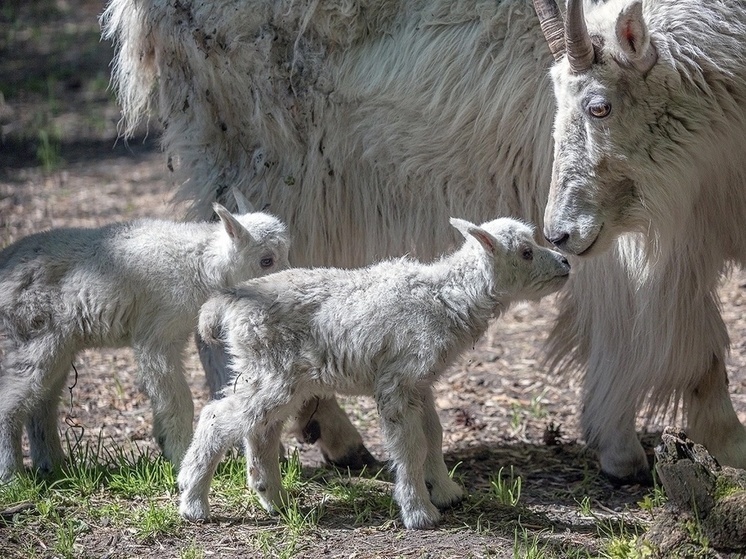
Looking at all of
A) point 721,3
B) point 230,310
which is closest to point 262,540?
point 230,310

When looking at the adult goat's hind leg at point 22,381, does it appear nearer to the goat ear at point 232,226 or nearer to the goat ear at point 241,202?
the goat ear at point 232,226

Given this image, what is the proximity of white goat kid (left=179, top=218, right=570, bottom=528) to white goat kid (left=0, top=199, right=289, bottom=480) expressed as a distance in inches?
17.4

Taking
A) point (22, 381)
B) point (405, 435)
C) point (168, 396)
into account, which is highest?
point (22, 381)

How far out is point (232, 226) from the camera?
4.53 meters

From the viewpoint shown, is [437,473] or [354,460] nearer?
[437,473]

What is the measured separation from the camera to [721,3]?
4.34 m

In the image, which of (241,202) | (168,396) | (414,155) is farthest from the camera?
(414,155)

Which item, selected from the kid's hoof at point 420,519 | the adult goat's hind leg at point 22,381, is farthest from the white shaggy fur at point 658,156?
the adult goat's hind leg at point 22,381

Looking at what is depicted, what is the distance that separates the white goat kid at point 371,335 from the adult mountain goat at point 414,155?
69 cm

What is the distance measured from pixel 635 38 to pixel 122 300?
2.22m

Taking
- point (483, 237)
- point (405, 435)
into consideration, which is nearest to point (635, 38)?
point (483, 237)

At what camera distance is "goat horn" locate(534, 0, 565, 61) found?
4.45 m

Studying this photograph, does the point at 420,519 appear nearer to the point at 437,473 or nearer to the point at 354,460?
the point at 437,473

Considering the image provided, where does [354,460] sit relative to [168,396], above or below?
below
